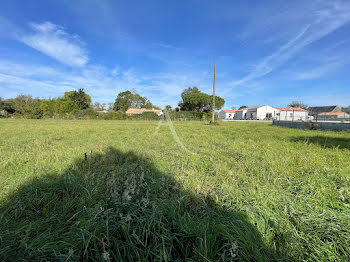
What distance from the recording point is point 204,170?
248cm

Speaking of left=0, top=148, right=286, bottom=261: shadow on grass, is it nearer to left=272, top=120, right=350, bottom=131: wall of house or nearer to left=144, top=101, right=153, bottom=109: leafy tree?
left=272, top=120, right=350, bottom=131: wall of house

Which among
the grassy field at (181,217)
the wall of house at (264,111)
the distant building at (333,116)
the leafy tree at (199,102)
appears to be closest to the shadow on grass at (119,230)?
the grassy field at (181,217)

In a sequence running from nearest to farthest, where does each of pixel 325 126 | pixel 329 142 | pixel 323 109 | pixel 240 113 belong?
pixel 329 142
pixel 325 126
pixel 323 109
pixel 240 113

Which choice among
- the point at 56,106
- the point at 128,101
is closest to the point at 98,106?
the point at 128,101

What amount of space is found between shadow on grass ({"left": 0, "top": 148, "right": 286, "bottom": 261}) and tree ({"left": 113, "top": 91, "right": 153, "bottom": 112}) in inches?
2110

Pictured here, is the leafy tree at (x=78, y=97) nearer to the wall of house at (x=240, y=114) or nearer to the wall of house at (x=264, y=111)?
the wall of house at (x=240, y=114)

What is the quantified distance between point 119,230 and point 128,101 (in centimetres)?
5706

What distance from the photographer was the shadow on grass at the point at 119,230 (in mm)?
964

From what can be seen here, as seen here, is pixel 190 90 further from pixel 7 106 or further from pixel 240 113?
pixel 7 106

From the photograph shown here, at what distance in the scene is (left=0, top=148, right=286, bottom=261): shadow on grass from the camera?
0.96 meters

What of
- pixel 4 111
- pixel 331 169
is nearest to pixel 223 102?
pixel 331 169

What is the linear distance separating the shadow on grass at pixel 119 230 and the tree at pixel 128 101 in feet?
176

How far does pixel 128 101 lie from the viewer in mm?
54688

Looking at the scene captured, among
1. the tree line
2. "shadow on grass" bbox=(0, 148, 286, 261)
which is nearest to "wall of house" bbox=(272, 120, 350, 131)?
"shadow on grass" bbox=(0, 148, 286, 261)
